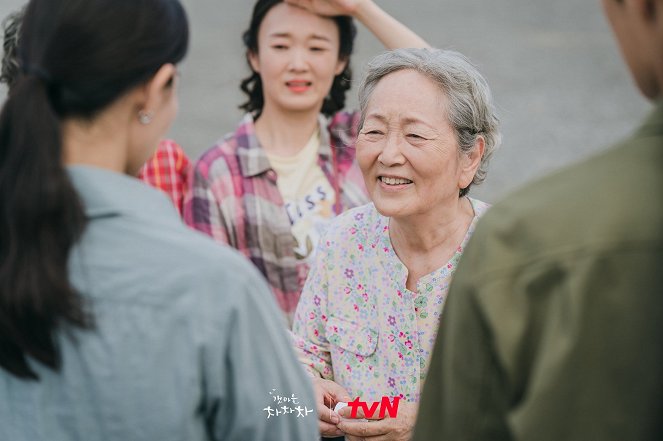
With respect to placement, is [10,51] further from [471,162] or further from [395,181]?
[471,162]

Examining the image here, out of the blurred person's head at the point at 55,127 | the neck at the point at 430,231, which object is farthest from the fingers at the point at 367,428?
the blurred person's head at the point at 55,127

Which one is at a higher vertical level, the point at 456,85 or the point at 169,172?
the point at 456,85

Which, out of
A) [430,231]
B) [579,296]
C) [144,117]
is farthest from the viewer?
[430,231]

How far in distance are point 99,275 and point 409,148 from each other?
1.32 m

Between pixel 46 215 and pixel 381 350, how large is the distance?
1343 millimetres

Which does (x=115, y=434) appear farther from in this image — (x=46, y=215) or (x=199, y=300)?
(x=46, y=215)

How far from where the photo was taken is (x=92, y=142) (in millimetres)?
1630

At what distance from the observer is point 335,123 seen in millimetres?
3709

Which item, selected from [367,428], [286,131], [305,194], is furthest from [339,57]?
[367,428]

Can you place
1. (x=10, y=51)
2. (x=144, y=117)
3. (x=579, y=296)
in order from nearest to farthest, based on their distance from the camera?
1. (x=579, y=296)
2. (x=144, y=117)
3. (x=10, y=51)

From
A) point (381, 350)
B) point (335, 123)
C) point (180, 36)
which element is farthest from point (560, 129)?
point (180, 36)

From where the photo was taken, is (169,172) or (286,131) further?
(286,131)

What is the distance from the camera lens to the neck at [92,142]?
1.61 metres

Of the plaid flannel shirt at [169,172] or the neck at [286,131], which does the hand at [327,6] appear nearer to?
the neck at [286,131]
